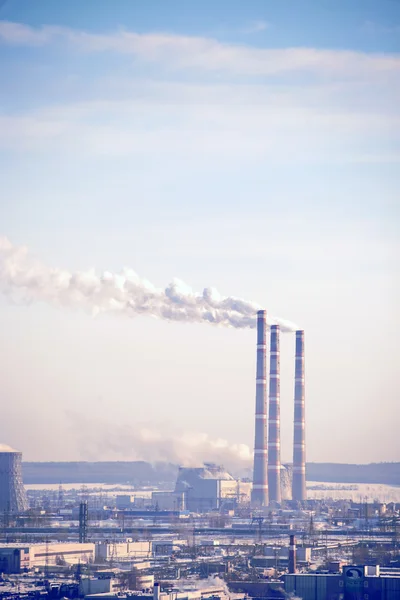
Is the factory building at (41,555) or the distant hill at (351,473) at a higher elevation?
the distant hill at (351,473)

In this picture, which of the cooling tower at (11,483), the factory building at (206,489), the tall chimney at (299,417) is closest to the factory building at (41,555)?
the cooling tower at (11,483)

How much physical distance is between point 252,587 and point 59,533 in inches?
753

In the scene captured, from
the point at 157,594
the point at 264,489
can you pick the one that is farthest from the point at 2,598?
the point at 264,489

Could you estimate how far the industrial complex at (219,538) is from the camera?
82.1ft

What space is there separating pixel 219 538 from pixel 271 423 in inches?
332

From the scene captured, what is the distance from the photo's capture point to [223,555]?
3631 cm

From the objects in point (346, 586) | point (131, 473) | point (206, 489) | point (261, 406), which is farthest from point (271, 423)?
point (131, 473)

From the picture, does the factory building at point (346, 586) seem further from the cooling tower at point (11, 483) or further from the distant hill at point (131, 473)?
the distant hill at point (131, 473)

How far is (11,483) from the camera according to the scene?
50.1 m

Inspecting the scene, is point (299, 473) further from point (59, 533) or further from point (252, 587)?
point (252, 587)

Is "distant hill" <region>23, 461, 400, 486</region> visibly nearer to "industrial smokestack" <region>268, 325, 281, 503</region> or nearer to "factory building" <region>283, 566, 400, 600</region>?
"industrial smokestack" <region>268, 325, 281, 503</region>

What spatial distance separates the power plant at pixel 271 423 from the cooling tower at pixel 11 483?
9141 millimetres

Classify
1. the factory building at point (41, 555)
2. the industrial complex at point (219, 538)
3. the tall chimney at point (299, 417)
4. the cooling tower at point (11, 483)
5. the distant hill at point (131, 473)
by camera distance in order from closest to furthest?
the industrial complex at point (219, 538) < the factory building at point (41, 555) < the cooling tower at point (11, 483) < the tall chimney at point (299, 417) < the distant hill at point (131, 473)

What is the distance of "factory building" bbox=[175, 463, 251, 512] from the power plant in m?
5.76
